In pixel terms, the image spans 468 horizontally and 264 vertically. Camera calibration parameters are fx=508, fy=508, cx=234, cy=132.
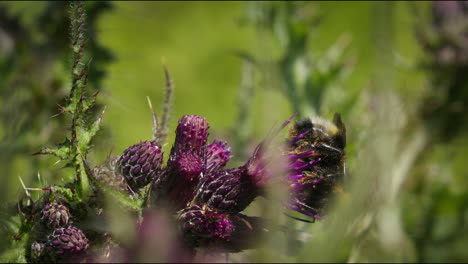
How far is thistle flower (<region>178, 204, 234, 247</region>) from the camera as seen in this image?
2.34 feet

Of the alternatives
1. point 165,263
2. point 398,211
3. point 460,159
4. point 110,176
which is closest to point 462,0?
point 398,211

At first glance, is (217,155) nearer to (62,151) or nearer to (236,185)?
(236,185)

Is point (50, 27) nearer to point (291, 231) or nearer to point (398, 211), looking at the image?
point (291, 231)

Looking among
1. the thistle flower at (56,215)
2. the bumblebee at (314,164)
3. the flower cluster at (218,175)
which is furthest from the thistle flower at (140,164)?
the bumblebee at (314,164)

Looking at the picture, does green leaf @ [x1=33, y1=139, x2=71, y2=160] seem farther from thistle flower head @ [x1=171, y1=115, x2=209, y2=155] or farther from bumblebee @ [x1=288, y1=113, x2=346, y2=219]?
bumblebee @ [x1=288, y1=113, x2=346, y2=219]

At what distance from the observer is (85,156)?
27.7 inches

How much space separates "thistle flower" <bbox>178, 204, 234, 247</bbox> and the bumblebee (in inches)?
4.9

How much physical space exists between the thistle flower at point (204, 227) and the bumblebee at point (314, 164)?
125 millimetres

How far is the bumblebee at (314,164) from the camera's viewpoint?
0.82m

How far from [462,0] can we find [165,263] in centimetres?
192

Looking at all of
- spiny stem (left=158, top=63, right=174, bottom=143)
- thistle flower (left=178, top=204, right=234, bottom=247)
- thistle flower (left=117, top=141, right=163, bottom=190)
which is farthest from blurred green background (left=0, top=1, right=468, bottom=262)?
thistle flower (left=178, top=204, right=234, bottom=247)

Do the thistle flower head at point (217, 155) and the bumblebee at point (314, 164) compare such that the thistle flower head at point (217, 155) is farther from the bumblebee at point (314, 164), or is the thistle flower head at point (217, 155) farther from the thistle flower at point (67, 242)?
the thistle flower at point (67, 242)

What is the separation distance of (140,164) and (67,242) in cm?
16

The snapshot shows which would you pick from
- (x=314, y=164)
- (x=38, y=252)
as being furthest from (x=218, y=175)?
(x=38, y=252)
